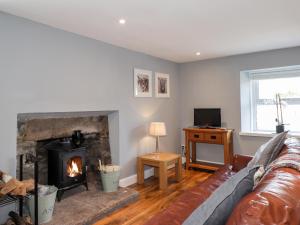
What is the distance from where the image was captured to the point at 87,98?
308 centimetres

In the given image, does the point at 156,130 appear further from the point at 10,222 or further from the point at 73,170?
the point at 10,222

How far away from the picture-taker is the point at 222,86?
4520mm

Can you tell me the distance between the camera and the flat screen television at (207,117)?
4.51 metres

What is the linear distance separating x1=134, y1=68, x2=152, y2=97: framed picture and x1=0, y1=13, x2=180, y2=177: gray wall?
9 cm

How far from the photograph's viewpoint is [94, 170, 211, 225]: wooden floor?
2.61 metres

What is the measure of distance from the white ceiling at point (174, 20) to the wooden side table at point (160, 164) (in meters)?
1.78

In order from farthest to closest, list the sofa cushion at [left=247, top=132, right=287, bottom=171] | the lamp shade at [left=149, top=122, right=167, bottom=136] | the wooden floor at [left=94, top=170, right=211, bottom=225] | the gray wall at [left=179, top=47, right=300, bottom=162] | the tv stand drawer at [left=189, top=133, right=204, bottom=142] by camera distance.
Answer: the tv stand drawer at [left=189, top=133, right=204, bottom=142], the gray wall at [left=179, top=47, right=300, bottom=162], the lamp shade at [left=149, top=122, right=167, bottom=136], the wooden floor at [left=94, top=170, right=211, bottom=225], the sofa cushion at [left=247, top=132, right=287, bottom=171]

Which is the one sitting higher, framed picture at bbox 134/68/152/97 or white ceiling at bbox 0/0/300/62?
white ceiling at bbox 0/0/300/62

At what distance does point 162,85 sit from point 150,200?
2.24 metres

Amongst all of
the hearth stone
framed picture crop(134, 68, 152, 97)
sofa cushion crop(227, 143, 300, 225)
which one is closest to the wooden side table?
the hearth stone

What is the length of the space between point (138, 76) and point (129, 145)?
1.18 meters

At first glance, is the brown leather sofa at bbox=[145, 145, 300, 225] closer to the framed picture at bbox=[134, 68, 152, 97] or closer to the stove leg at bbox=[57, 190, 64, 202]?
the stove leg at bbox=[57, 190, 64, 202]

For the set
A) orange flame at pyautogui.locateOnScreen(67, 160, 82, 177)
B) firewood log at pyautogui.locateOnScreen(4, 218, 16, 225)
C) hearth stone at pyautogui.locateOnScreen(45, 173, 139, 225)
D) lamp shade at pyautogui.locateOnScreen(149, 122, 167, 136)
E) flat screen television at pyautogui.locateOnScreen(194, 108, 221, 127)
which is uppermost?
flat screen television at pyautogui.locateOnScreen(194, 108, 221, 127)

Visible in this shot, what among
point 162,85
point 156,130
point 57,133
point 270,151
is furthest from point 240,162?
point 57,133
